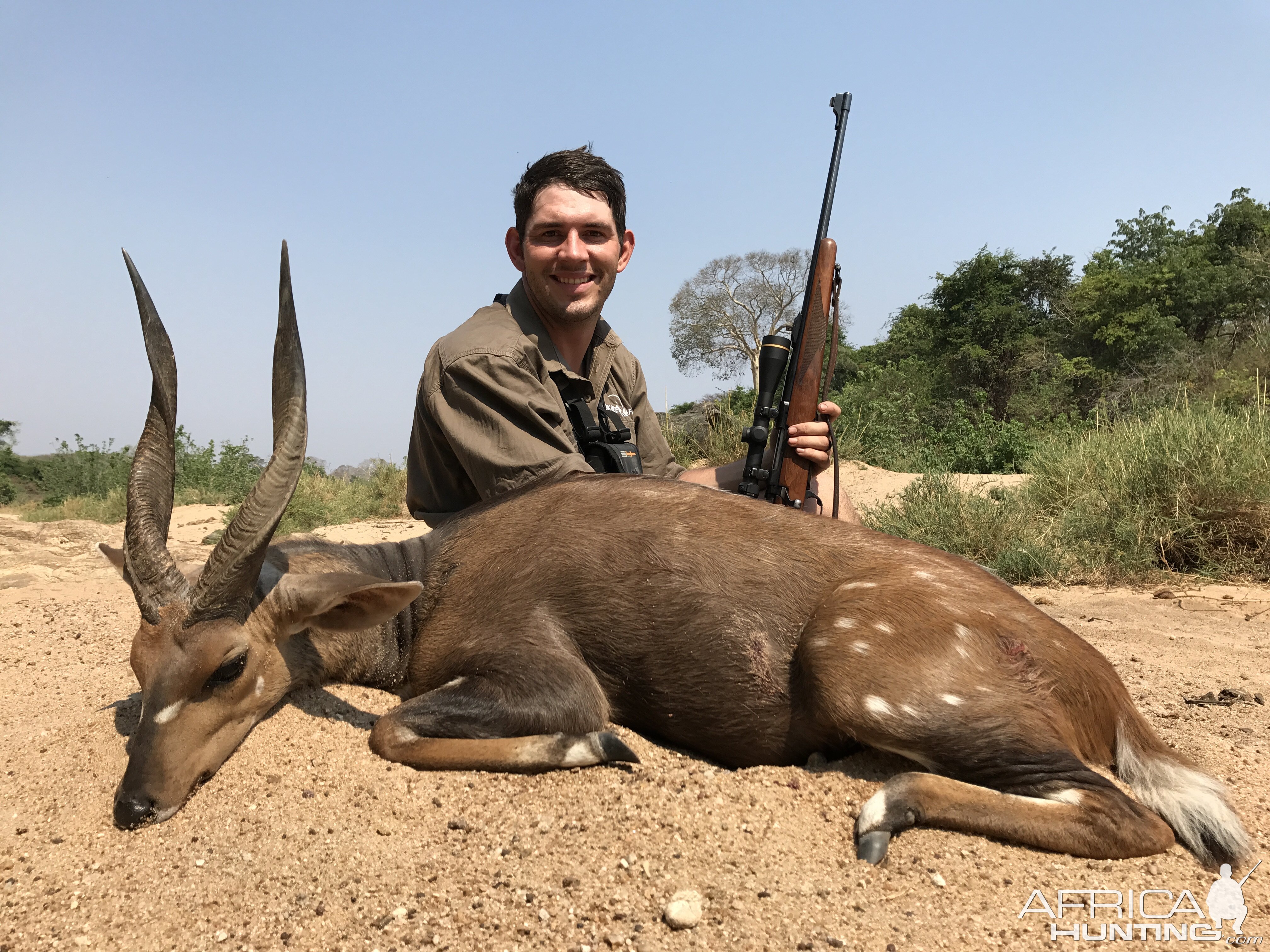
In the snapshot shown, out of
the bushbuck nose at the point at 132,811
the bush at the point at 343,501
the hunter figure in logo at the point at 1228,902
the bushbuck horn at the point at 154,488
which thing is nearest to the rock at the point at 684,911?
the hunter figure in logo at the point at 1228,902

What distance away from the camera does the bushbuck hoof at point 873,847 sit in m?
2.74

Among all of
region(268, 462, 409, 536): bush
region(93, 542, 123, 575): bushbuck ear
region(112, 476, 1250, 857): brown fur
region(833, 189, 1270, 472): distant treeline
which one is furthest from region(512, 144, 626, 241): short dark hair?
region(833, 189, 1270, 472): distant treeline

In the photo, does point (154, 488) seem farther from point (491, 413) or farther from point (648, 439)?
point (648, 439)

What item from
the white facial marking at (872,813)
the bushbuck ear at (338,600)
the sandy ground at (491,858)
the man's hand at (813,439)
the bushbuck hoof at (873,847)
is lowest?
the sandy ground at (491,858)

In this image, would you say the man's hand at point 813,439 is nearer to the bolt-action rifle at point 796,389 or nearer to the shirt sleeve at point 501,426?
the bolt-action rifle at point 796,389

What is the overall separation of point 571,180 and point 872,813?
3.98 meters

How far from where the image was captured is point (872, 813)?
9.45 feet

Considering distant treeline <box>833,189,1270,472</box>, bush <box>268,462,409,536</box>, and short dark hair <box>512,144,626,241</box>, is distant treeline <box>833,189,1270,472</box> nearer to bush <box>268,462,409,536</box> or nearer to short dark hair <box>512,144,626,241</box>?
bush <box>268,462,409,536</box>

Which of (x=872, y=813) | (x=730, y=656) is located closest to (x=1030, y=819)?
(x=872, y=813)

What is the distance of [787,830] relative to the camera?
293 cm

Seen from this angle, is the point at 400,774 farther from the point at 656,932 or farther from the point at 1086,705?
the point at 1086,705

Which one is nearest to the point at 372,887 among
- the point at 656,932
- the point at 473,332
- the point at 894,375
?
the point at 656,932

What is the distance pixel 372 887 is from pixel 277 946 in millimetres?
303

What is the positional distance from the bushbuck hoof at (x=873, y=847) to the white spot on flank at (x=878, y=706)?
0.47 m
